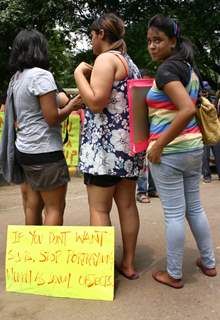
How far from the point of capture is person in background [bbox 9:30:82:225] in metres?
3.20

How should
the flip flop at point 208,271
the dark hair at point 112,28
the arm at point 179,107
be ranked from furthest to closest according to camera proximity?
the flip flop at point 208,271, the dark hair at point 112,28, the arm at point 179,107

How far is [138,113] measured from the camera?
316 cm

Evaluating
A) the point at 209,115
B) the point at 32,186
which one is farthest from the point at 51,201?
the point at 209,115

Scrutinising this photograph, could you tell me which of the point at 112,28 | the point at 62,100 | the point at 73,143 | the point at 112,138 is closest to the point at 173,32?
the point at 112,28

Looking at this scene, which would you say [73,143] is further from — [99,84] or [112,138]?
[99,84]

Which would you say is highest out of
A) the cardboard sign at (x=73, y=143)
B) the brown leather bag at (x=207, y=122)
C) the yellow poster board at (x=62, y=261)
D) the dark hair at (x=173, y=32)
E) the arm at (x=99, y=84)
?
the dark hair at (x=173, y=32)

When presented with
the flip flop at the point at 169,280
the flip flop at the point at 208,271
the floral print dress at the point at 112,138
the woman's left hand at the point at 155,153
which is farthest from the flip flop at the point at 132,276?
the woman's left hand at the point at 155,153

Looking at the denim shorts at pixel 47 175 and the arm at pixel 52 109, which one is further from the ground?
Result: the arm at pixel 52 109

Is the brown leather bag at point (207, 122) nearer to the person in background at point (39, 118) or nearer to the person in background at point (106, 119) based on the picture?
the person in background at point (106, 119)

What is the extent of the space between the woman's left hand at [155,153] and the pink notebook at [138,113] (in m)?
0.12

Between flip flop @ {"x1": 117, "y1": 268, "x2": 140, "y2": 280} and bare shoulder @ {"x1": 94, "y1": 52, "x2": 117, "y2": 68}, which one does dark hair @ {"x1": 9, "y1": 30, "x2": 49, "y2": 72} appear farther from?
flip flop @ {"x1": 117, "y1": 268, "x2": 140, "y2": 280}

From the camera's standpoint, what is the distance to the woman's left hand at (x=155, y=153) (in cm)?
302

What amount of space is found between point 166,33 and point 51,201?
138cm

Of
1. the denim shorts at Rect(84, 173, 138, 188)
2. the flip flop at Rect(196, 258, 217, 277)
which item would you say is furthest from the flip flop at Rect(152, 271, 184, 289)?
the denim shorts at Rect(84, 173, 138, 188)
